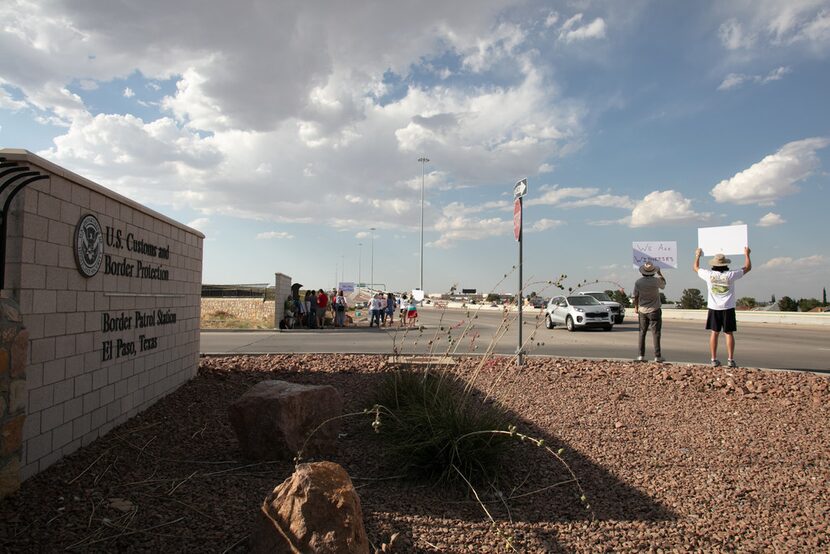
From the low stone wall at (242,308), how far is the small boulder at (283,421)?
19926 millimetres

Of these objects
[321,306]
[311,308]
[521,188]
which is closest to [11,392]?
[521,188]

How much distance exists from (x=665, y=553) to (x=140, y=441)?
13.9 feet

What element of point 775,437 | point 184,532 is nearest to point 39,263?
point 184,532

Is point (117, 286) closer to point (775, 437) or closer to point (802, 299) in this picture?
point (775, 437)

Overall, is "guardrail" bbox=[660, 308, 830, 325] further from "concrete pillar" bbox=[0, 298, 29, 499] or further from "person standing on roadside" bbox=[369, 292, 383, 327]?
"concrete pillar" bbox=[0, 298, 29, 499]

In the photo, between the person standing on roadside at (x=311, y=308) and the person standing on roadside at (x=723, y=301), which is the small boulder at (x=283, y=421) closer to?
the person standing on roadside at (x=723, y=301)

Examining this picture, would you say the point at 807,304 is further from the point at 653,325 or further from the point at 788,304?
the point at 653,325

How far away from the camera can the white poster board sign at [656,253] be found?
49.4ft

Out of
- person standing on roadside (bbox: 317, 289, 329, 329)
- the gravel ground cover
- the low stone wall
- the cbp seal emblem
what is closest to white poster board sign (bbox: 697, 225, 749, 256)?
the gravel ground cover

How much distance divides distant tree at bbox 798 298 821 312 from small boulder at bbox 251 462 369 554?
44.5 meters

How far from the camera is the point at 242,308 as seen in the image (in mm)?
28078

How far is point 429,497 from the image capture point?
395 cm

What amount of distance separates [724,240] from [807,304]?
37339 mm

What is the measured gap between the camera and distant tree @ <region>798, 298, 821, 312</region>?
127 feet
